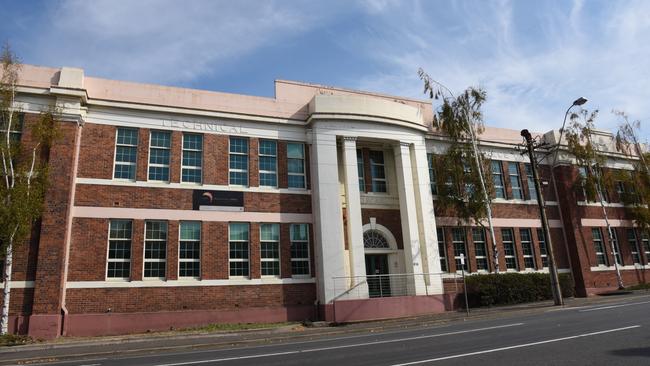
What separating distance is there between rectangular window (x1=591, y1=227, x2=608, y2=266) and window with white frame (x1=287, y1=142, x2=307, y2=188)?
19288 mm

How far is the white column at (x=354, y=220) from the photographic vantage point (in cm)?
2042

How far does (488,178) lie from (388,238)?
6.92 meters

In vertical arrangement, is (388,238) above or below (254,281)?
above

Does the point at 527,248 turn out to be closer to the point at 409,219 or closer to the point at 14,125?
the point at 409,219

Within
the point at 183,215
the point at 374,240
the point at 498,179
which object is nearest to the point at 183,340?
the point at 183,215

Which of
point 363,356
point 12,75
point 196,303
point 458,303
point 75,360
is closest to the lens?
point 363,356

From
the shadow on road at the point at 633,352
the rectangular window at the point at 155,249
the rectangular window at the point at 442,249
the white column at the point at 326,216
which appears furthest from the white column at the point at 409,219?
the shadow on road at the point at 633,352

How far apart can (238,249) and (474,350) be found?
506 inches

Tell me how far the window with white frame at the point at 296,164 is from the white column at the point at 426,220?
575cm

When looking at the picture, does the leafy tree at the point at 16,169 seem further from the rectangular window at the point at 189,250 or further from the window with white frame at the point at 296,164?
the window with white frame at the point at 296,164

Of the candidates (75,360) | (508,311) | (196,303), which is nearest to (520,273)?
(508,311)

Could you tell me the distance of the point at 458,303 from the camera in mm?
22656

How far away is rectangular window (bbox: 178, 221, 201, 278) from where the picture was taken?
19.0m

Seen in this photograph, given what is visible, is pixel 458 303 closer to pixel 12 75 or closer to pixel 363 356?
pixel 363 356
